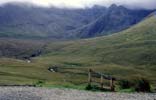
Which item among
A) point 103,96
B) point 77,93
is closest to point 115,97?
point 103,96

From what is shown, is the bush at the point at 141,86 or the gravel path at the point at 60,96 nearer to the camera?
the gravel path at the point at 60,96

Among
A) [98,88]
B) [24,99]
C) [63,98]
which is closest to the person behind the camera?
[24,99]

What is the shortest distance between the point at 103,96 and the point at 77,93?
123 inches

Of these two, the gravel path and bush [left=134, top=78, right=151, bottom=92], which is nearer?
the gravel path

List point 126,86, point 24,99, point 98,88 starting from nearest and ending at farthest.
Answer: point 24,99 < point 98,88 < point 126,86

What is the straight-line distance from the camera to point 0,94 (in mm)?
40594

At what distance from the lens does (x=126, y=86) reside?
177ft

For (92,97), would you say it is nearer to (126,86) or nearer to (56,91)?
(56,91)

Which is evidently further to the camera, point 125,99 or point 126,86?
point 126,86

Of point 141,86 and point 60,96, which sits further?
point 141,86

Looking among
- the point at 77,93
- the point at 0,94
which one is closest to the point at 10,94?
the point at 0,94

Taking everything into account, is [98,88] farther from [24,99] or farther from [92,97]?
[24,99]

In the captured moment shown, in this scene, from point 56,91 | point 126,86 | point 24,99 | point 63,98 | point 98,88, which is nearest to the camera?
point 24,99

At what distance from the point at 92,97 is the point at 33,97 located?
5463mm
